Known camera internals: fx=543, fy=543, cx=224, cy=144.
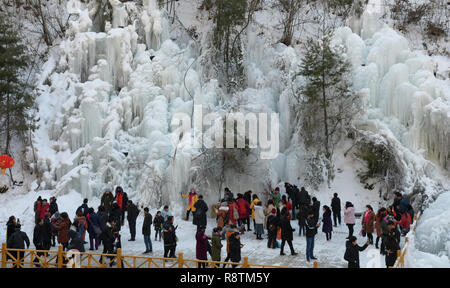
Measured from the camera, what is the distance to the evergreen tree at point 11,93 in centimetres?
2420

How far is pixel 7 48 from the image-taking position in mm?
24766

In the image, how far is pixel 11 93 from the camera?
79.9 feet

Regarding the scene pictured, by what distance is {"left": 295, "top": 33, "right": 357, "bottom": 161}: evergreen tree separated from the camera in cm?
2319

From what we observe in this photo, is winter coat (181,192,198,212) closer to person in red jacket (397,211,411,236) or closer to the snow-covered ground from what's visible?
the snow-covered ground

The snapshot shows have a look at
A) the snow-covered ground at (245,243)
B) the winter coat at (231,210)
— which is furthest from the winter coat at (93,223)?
the winter coat at (231,210)

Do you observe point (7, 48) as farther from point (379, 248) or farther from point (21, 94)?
point (379, 248)

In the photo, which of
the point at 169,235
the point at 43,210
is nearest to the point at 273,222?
the point at 169,235

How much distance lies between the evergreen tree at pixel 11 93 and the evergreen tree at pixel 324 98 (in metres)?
12.3

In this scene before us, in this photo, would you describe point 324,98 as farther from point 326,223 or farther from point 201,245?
point 201,245

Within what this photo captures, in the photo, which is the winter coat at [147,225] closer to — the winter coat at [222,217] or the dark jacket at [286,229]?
the winter coat at [222,217]

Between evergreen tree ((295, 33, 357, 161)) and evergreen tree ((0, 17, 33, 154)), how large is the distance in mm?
12328
